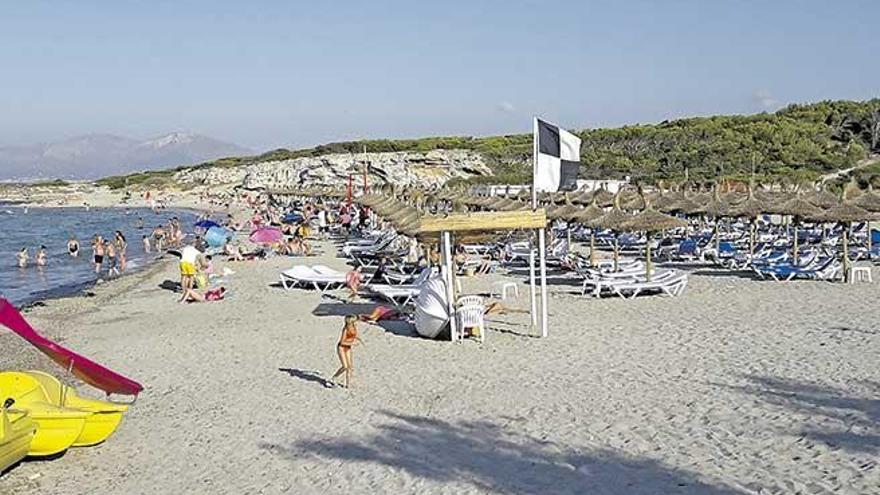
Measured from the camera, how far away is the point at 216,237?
1205 inches

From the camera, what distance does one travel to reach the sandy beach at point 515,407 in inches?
263

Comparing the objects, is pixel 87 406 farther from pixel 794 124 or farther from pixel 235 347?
pixel 794 124

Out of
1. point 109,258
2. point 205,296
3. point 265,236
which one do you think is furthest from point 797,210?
point 109,258

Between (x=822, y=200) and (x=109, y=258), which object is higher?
(x=822, y=200)

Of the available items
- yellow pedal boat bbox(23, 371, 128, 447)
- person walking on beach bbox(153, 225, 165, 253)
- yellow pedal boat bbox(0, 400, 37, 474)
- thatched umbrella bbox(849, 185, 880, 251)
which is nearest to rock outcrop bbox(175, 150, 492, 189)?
person walking on beach bbox(153, 225, 165, 253)

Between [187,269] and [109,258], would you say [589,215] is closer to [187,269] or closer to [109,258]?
[187,269]

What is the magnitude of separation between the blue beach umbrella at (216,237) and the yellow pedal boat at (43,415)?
23.1 metres

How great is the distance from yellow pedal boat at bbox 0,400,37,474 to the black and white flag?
22.1 feet

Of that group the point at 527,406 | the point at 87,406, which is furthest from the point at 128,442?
the point at 527,406

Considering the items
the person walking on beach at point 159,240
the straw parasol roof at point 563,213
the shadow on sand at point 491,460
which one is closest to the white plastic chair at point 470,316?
the shadow on sand at point 491,460

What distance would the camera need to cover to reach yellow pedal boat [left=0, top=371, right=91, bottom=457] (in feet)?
24.0

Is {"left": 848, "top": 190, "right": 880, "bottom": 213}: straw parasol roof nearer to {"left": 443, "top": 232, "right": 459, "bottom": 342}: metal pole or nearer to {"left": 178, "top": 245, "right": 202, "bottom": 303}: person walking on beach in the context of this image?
{"left": 443, "top": 232, "right": 459, "bottom": 342}: metal pole

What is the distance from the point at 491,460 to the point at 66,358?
13.2 ft

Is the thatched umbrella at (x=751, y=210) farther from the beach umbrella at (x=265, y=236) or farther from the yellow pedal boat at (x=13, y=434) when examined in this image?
the yellow pedal boat at (x=13, y=434)
